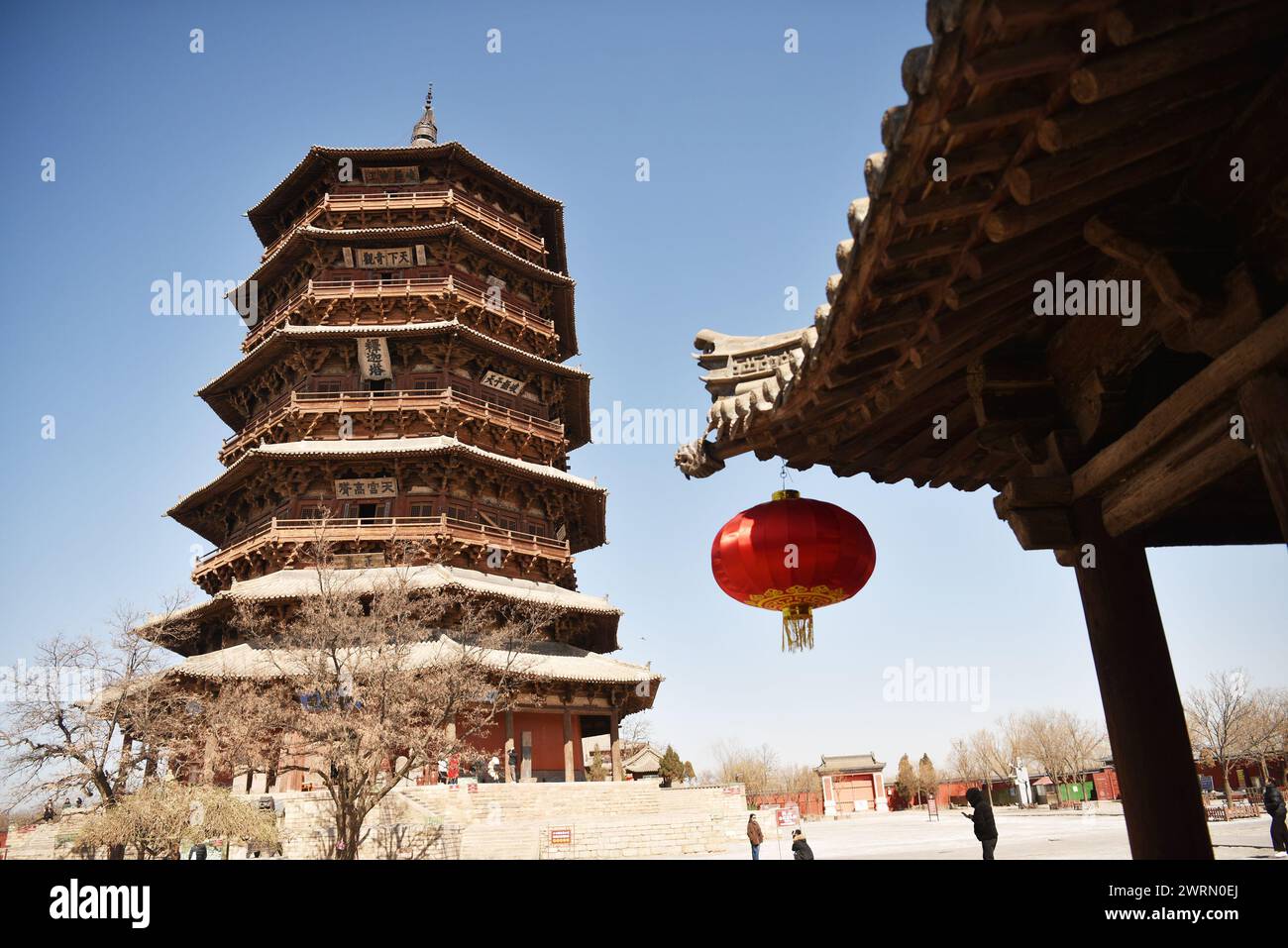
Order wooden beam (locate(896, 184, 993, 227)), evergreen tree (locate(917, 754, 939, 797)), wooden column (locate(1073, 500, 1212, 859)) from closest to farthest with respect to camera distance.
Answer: wooden beam (locate(896, 184, 993, 227))
wooden column (locate(1073, 500, 1212, 859))
evergreen tree (locate(917, 754, 939, 797))

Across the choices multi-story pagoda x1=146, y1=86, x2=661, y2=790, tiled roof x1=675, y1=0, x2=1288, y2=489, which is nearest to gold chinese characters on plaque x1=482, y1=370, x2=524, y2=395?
multi-story pagoda x1=146, y1=86, x2=661, y2=790

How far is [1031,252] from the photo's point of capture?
279cm

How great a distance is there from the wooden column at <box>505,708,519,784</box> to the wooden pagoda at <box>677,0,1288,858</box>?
57.3 ft

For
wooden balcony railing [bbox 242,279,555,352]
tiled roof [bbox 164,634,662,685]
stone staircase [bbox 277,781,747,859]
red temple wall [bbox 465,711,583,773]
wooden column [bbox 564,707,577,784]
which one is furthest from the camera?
wooden balcony railing [bbox 242,279,555,352]

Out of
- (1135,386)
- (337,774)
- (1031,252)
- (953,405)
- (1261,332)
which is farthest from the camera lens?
(337,774)

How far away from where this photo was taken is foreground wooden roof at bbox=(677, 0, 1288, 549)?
2035mm

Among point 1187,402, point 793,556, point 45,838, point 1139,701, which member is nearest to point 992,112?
point 1187,402

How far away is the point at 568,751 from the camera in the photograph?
21.9m

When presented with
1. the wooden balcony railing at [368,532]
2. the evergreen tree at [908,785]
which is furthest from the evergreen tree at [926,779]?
the wooden balcony railing at [368,532]

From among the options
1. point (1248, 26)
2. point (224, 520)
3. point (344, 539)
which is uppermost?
point (224, 520)

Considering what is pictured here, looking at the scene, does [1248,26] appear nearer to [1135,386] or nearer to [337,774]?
[1135,386]

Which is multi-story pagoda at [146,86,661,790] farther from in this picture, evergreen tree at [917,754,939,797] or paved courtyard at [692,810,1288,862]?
evergreen tree at [917,754,939,797]
